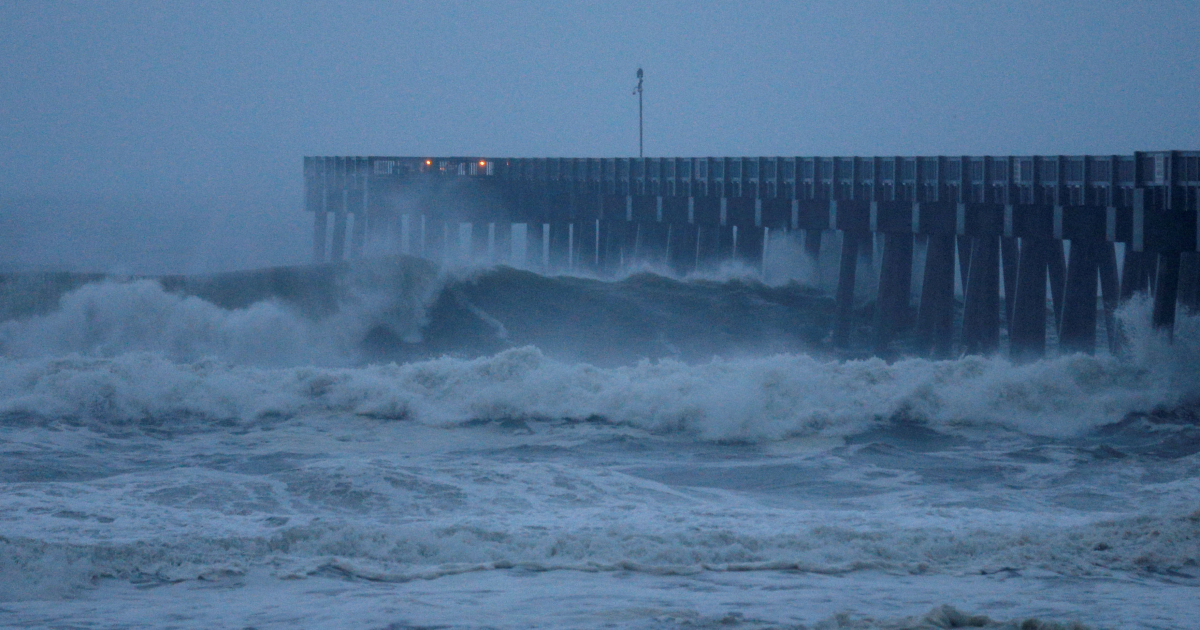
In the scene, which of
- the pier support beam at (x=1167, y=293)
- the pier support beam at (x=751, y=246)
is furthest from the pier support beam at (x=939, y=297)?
the pier support beam at (x=751, y=246)

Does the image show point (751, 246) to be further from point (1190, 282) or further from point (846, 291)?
point (1190, 282)

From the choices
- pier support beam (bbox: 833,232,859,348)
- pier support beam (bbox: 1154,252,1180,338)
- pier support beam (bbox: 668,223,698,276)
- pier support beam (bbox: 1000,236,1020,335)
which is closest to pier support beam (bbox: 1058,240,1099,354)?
pier support beam (bbox: 1154,252,1180,338)

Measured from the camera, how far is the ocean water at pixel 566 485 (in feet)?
28.4

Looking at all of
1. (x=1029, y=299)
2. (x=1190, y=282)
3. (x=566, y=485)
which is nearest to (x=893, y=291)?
(x=1029, y=299)

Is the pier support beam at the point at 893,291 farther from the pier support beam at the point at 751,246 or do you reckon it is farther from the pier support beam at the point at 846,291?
the pier support beam at the point at 751,246

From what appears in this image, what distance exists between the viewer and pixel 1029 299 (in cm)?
2364

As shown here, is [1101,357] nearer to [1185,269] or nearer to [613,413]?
[1185,269]

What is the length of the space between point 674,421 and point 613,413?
0.88 meters

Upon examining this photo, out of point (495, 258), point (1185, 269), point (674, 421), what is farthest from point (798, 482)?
point (495, 258)

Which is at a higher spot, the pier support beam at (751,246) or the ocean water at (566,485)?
the pier support beam at (751,246)

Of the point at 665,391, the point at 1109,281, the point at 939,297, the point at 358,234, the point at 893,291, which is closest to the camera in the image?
the point at 665,391

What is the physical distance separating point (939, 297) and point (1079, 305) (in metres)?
4.14

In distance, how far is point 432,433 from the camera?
1678cm

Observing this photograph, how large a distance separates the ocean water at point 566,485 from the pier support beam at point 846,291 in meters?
8.54
